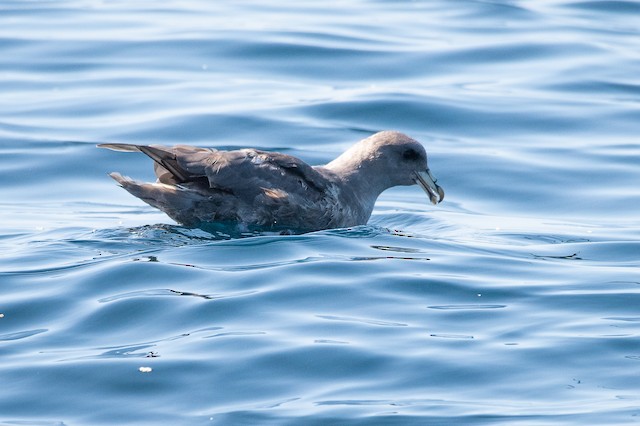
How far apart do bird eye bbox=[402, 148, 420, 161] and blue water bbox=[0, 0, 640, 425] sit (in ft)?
1.61

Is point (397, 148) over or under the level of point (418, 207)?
over

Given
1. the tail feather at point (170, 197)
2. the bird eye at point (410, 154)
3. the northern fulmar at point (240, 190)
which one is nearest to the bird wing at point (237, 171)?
the northern fulmar at point (240, 190)

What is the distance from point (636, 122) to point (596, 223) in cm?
354

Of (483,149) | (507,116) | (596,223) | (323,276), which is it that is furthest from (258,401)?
(507,116)

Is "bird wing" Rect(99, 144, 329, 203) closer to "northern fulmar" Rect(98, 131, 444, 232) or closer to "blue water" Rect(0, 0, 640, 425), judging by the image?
"northern fulmar" Rect(98, 131, 444, 232)

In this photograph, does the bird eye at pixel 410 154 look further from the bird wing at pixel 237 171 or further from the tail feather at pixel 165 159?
the tail feather at pixel 165 159

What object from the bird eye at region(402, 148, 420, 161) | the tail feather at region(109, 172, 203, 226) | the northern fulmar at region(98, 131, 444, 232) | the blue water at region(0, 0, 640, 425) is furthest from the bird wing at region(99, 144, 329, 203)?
the bird eye at region(402, 148, 420, 161)

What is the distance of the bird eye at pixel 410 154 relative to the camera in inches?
349

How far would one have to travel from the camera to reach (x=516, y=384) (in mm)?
5547

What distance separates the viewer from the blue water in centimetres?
548

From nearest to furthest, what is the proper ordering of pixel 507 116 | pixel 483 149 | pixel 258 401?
pixel 258 401
pixel 483 149
pixel 507 116

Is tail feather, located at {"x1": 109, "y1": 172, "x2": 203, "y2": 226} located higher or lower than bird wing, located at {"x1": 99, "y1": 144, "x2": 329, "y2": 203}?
lower

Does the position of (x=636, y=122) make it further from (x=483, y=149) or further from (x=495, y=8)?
(x=495, y=8)

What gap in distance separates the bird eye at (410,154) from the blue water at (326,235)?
1.61 ft
